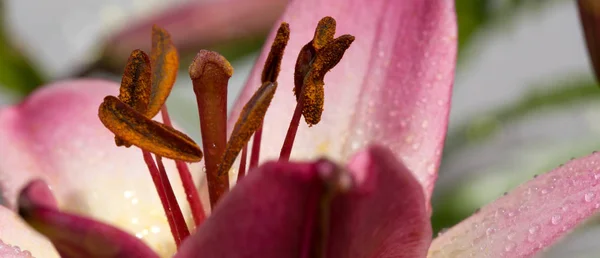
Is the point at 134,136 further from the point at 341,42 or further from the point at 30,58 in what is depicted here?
the point at 30,58

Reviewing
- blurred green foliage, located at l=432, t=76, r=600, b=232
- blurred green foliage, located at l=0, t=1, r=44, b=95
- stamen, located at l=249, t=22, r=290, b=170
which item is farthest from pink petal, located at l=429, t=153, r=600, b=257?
blurred green foliage, located at l=0, t=1, r=44, b=95

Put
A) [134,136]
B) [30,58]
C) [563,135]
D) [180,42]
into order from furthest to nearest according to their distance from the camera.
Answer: [563,135] → [30,58] → [180,42] → [134,136]

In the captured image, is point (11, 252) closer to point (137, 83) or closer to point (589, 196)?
point (137, 83)

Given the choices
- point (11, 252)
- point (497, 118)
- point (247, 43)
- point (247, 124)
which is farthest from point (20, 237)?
point (497, 118)

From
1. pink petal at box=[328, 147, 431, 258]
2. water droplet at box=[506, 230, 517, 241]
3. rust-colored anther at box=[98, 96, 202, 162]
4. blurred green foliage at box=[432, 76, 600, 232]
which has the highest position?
rust-colored anther at box=[98, 96, 202, 162]

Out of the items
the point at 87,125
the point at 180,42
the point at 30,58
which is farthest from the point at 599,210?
the point at 30,58

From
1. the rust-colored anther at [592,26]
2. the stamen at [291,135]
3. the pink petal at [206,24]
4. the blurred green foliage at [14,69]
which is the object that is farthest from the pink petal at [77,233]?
the blurred green foliage at [14,69]

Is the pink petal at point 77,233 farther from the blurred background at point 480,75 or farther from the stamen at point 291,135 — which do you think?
the blurred background at point 480,75

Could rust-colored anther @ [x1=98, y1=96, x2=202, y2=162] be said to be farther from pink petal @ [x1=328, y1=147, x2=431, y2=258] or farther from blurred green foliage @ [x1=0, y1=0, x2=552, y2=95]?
blurred green foliage @ [x1=0, y1=0, x2=552, y2=95]
